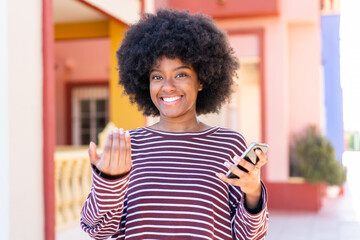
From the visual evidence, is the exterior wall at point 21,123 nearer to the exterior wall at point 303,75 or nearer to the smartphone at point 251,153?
the smartphone at point 251,153

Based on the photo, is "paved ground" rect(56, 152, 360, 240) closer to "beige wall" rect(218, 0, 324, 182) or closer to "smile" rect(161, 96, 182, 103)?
"beige wall" rect(218, 0, 324, 182)

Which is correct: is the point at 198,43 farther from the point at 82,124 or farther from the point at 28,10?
the point at 82,124

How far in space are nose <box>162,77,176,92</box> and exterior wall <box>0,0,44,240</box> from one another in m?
1.84

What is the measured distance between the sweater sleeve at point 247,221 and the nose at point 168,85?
1.32 ft

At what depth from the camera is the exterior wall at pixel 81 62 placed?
965cm

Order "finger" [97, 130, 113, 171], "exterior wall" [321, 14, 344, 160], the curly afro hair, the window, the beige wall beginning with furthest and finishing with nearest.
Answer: "exterior wall" [321, 14, 344, 160] < the window < the beige wall < the curly afro hair < "finger" [97, 130, 113, 171]

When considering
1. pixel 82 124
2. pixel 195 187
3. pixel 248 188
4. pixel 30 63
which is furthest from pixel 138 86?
pixel 82 124

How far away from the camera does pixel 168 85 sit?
1.70 m

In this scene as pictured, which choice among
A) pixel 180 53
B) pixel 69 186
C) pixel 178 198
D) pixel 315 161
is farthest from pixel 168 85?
pixel 315 161

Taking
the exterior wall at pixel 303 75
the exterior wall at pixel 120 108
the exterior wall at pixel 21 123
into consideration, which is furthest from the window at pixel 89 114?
the exterior wall at pixel 21 123

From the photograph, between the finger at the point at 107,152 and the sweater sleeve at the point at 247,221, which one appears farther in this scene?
the sweater sleeve at the point at 247,221

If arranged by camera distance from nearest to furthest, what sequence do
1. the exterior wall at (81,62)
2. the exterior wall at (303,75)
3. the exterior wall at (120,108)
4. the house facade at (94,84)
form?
the house facade at (94,84) < the exterior wall at (120,108) < the exterior wall at (303,75) < the exterior wall at (81,62)

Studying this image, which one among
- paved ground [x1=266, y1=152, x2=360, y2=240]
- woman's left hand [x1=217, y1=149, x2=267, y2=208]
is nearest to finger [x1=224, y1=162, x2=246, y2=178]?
woman's left hand [x1=217, y1=149, x2=267, y2=208]

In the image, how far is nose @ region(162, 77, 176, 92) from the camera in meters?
1.69
